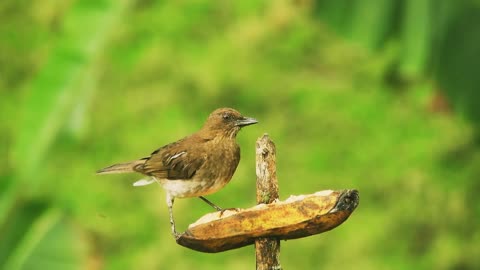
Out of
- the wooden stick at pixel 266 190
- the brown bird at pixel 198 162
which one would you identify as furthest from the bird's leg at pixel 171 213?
A: the wooden stick at pixel 266 190

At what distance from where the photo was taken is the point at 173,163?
1.93 meters

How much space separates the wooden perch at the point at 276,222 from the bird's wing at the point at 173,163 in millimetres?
129

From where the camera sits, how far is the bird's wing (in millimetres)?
1881

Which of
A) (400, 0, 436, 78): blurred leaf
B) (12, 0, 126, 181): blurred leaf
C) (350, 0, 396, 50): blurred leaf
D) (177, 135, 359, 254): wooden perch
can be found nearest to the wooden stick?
(177, 135, 359, 254): wooden perch

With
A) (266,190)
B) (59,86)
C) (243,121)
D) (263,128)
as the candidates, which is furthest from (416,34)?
(266,190)

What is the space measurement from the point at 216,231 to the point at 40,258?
1.92 m

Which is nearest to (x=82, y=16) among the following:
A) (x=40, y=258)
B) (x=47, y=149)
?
(x=47, y=149)

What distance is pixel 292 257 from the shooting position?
7.10 metres

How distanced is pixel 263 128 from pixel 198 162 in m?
5.10

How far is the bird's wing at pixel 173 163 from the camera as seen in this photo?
1.88 meters

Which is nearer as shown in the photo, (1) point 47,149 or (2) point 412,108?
(1) point 47,149

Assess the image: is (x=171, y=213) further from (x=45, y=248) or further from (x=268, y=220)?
(x=45, y=248)

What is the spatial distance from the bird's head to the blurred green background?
446 centimetres

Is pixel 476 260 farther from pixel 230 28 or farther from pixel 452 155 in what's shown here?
pixel 230 28
